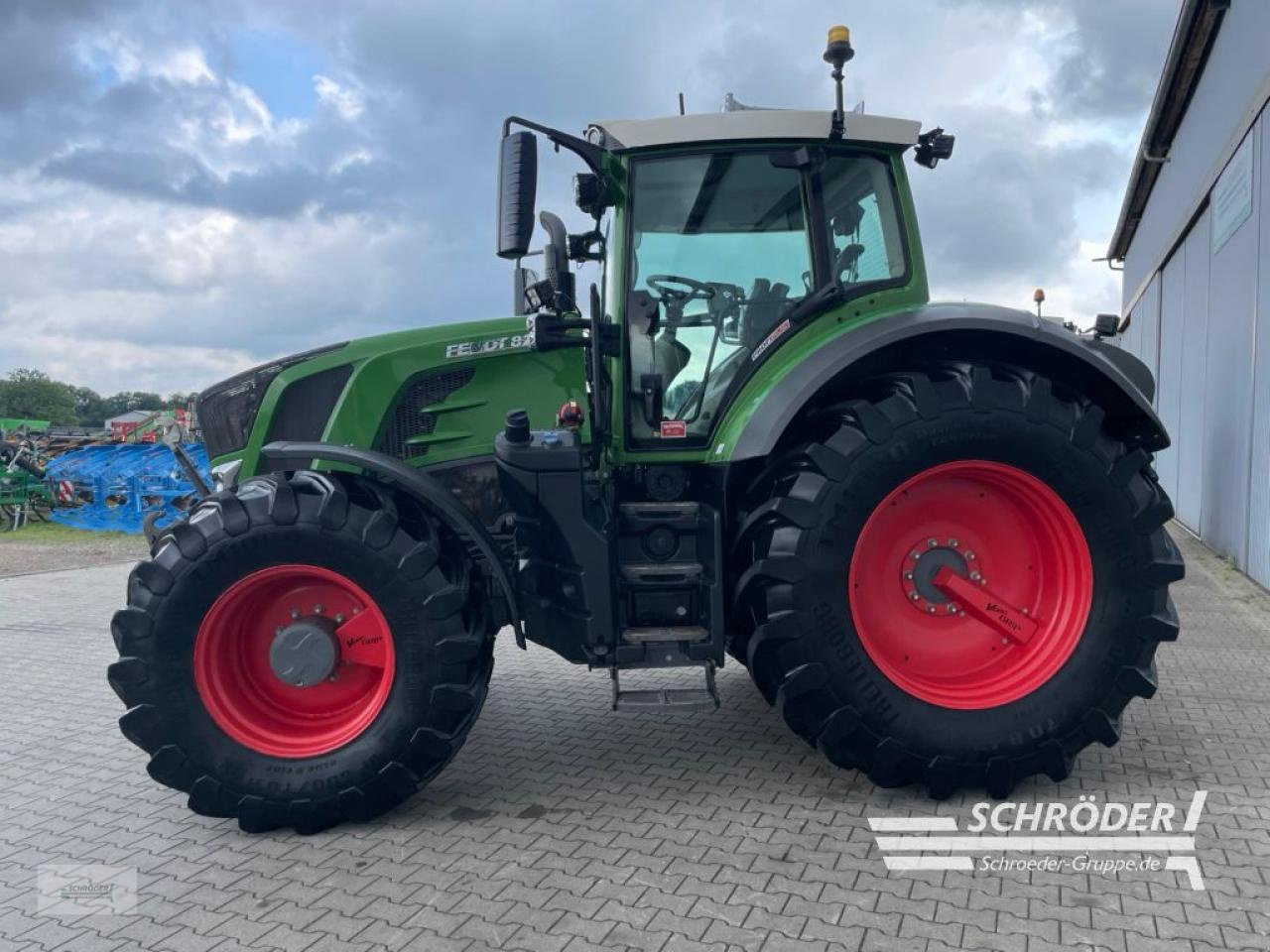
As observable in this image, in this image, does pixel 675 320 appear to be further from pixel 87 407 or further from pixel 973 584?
pixel 87 407

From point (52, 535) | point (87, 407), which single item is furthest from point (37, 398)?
point (52, 535)

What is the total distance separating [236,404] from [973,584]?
305 centimetres

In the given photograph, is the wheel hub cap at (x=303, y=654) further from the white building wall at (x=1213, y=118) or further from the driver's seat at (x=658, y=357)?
the white building wall at (x=1213, y=118)

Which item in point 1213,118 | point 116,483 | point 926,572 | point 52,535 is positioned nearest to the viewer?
point 926,572

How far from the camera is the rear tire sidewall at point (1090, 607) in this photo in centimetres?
331

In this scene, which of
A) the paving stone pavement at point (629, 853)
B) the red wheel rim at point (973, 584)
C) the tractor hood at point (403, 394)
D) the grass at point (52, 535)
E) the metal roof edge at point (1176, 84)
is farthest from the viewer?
the grass at point (52, 535)

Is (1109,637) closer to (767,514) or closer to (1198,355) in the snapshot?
(767,514)

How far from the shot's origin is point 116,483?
A: 15008 mm

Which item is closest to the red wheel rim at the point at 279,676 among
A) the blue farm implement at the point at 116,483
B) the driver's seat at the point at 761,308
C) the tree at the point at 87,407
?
the driver's seat at the point at 761,308

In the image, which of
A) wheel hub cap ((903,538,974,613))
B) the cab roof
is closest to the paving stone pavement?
wheel hub cap ((903,538,974,613))

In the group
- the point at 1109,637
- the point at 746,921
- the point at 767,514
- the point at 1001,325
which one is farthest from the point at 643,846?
the point at 1001,325

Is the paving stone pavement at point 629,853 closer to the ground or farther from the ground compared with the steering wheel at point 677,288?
closer to the ground

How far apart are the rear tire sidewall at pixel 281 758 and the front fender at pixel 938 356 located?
52.3 inches

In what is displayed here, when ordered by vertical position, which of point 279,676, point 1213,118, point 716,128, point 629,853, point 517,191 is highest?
point 1213,118
